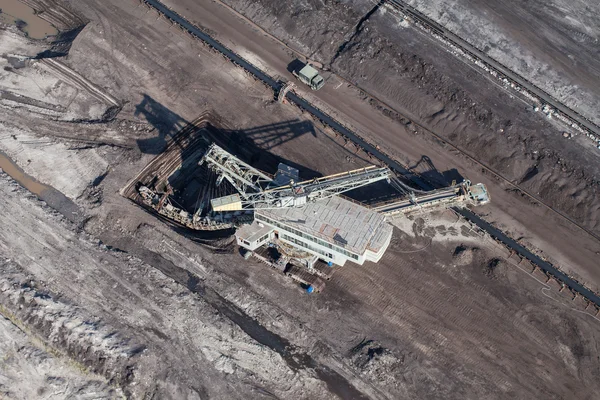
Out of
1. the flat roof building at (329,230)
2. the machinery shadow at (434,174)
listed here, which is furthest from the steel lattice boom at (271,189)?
the machinery shadow at (434,174)

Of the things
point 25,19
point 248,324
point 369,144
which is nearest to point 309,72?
point 369,144

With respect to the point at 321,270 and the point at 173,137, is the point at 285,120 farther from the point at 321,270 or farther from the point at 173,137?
the point at 321,270

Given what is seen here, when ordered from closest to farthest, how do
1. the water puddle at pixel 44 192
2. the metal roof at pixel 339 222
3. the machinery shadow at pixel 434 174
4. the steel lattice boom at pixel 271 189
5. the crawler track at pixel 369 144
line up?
the metal roof at pixel 339 222, the steel lattice boom at pixel 271 189, the crawler track at pixel 369 144, the water puddle at pixel 44 192, the machinery shadow at pixel 434 174

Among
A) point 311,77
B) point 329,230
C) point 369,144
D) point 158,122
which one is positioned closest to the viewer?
point 329,230

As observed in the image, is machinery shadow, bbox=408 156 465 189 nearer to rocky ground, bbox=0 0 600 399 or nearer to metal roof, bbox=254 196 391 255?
rocky ground, bbox=0 0 600 399

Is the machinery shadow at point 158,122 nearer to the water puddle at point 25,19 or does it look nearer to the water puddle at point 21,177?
the water puddle at point 21,177

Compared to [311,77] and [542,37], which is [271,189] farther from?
[542,37]

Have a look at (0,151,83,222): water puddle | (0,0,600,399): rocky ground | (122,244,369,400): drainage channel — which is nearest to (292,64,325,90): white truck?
(0,0,600,399): rocky ground
